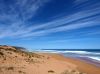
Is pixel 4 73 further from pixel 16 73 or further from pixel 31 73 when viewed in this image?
pixel 31 73

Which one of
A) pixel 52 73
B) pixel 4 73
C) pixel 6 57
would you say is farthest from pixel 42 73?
pixel 6 57

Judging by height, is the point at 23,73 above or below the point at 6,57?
below

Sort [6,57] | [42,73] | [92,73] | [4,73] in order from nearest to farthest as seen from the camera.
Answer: [4,73] → [42,73] → [92,73] → [6,57]

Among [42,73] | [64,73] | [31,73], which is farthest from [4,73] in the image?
[64,73]

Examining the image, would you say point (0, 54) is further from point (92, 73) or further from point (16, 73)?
point (92, 73)

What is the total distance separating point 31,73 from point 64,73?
284 cm

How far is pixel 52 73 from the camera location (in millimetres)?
12047

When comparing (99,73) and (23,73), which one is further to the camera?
(99,73)

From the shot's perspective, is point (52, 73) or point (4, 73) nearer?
point (4, 73)

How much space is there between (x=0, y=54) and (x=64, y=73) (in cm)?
959

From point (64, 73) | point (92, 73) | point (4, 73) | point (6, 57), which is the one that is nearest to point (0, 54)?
point (6, 57)

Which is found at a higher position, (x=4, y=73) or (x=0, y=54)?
(x=0, y=54)

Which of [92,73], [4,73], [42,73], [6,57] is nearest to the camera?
[4,73]

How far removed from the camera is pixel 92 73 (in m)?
14.2
